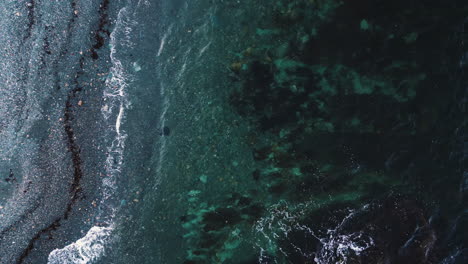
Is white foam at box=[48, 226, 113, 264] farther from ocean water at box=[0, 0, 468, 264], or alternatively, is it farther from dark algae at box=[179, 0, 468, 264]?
dark algae at box=[179, 0, 468, 264]

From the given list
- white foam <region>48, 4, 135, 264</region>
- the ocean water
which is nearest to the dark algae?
the ocean water

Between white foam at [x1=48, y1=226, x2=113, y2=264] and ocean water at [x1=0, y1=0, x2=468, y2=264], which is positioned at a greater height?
ocean water at [x1=0, y1=0, x2=468, y2=264]

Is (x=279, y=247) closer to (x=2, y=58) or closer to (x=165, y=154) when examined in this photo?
(x=165, y=154)

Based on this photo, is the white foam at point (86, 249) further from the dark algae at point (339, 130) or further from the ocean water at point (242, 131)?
the dark algae at point (339, 130)

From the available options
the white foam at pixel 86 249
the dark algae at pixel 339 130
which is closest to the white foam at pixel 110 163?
the white foam at pixel 86 249

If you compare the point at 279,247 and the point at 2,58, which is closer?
the point at 2,58

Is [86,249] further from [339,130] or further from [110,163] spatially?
[339,130]

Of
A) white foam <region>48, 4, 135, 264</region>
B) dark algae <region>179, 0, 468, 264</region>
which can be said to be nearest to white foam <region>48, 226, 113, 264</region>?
white foam <region>48, 4, 135, 264</region>

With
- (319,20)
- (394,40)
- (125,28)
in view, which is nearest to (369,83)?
(394,40)
